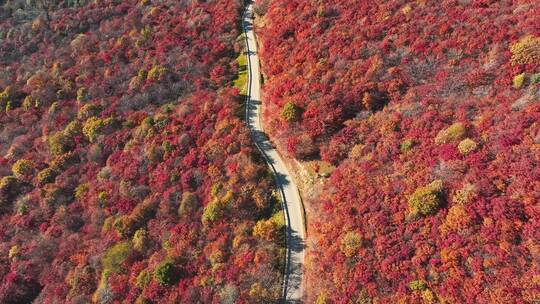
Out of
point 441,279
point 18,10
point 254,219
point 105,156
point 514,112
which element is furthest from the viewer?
point 18,10

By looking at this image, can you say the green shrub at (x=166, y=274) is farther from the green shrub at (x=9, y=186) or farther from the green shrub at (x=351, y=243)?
the green shrub at (x=9, y=186)

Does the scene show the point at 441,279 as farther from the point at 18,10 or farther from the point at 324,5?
the point at 18,10

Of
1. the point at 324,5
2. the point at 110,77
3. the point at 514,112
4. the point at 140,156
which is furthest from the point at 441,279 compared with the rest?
the point at 110,77

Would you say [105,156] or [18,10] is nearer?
[105,156]

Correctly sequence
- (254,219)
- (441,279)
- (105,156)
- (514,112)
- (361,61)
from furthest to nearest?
(105,156)
(361,61)
(254,219)
(514,112)
(441,279)

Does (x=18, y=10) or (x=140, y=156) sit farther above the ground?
(x=18, y=10)

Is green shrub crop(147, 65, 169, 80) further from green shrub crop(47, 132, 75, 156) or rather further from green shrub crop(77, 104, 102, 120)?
green shrub crop(47, 132, 75, 156)

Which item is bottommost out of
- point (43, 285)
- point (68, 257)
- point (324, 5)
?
point (43, 285)

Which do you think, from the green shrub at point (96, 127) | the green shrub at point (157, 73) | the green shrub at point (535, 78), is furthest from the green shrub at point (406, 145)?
the green shrub at point (96, 127)

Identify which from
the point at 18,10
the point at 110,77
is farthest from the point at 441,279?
the point at 18,10
